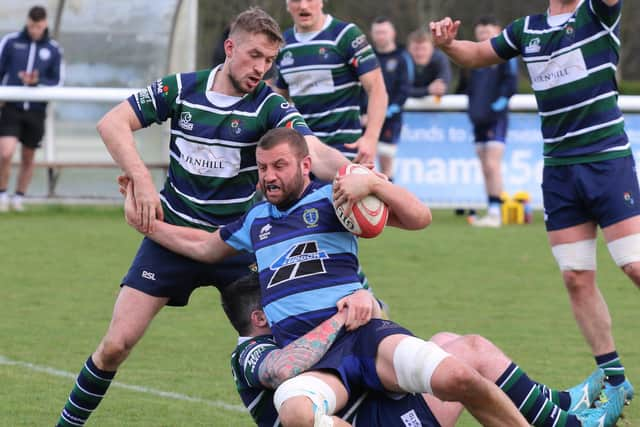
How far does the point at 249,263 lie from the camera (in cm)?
611

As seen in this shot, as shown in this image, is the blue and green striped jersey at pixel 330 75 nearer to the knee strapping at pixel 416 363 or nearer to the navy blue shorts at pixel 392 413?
the navy blue shorts at pixel 392 413

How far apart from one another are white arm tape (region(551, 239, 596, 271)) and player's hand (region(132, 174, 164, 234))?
7.04 feet

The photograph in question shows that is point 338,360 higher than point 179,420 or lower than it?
higher

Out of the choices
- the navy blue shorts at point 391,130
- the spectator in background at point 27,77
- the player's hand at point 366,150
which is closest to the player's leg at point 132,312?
the player's hand at point 366,150

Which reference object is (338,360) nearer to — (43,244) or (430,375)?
(430,375)

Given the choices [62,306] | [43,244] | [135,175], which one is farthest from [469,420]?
[43,244]

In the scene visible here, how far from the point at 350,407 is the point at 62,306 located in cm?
481

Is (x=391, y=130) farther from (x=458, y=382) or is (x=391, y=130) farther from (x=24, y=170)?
(x=458, y=382)

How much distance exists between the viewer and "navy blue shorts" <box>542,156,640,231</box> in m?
6.48

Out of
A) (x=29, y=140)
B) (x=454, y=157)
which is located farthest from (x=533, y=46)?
(x=29, y=140)

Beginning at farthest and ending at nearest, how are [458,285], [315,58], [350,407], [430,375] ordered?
[458,285] < [315,58] < [350,407] < [430,375]

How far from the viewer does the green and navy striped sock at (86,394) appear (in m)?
5.90

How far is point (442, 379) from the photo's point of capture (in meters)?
4.95

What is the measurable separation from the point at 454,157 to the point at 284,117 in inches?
401
